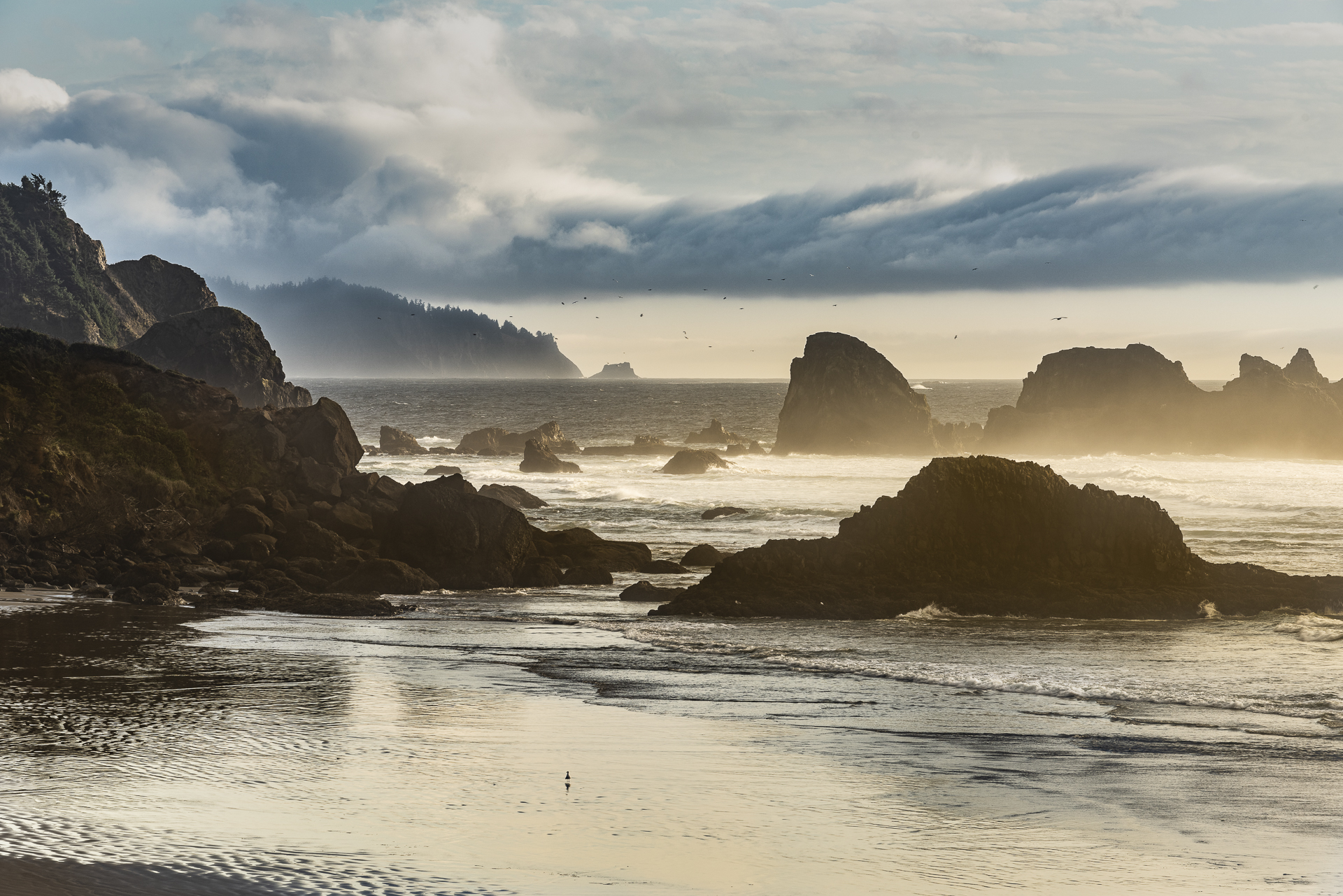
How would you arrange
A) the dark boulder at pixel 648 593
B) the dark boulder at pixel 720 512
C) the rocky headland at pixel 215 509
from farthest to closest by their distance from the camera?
the dark boulder at pixel 720 512 → the rocky headland at pixel 215 509 → the dark boulder at pixel 648 593

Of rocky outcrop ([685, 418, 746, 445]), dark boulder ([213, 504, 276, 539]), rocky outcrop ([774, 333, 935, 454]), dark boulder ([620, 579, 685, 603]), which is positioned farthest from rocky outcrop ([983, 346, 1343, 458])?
dark boulder ([213, 504, 276, 539])

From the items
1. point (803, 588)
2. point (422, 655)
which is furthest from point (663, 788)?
point (803, 588)

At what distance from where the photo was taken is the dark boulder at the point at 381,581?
26464mm

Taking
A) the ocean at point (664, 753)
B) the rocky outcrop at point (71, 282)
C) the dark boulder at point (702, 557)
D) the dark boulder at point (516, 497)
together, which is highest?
the rocky outcrop at point (71, 282)

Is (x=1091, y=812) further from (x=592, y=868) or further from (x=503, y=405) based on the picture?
(x=503, y=405)

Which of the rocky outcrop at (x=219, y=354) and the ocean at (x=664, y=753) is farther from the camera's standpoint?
the rocky outcrop at (x=219, y=354)

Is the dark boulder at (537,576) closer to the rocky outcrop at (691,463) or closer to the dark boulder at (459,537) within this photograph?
the dark boulder at (459,537)

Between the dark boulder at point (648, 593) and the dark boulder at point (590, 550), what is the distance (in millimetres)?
4492

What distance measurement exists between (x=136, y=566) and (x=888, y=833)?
69.7ft

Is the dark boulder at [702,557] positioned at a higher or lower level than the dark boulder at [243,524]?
lower

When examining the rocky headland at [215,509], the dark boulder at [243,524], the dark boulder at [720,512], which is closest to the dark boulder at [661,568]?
the rocky headland at [215,509]

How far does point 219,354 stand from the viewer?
Answer: 87250 mm

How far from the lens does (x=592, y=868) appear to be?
8359 mm

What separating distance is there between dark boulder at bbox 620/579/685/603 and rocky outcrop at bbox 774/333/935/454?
61669 mm
